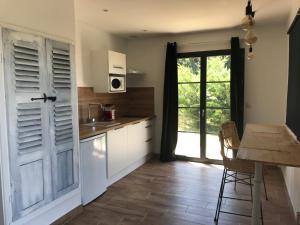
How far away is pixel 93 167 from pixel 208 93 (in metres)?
2.64

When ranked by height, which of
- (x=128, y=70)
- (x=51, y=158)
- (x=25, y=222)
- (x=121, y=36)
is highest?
(x=121, y=36)

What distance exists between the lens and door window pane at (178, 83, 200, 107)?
4793mm

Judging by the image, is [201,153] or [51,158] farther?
[201,153]

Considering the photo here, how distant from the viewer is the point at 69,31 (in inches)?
107

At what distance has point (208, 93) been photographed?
470 cm

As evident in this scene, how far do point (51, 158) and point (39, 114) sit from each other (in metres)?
0.48

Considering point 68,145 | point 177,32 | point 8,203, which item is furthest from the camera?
point 177,32

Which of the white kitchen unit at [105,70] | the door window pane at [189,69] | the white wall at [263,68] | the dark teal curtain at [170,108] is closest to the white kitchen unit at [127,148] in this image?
the dark teal curtain at [170,108]

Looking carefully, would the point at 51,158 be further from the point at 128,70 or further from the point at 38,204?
the point at 128,70

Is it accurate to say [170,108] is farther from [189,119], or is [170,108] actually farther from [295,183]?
[295,183]

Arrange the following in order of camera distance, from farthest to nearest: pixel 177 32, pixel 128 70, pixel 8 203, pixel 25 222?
pixel 128 70 → pixel 177 32 → pixel 25 222 → pixel 8 203

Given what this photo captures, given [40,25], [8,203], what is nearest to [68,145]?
[8,203]

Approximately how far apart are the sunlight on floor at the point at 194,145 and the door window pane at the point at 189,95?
24.4 inches

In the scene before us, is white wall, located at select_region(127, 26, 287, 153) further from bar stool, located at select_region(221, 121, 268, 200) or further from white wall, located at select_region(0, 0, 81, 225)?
white wall, located at select_region(0, 0, 81, 225)
